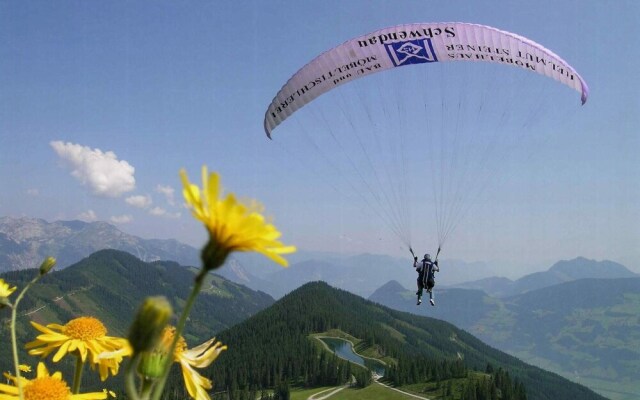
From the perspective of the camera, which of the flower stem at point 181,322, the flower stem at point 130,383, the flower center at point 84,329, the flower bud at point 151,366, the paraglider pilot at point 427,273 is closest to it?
the flower stem at point 130,383

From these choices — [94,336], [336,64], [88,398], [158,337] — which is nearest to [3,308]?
[88,398]

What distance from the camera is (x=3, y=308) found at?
118 inches

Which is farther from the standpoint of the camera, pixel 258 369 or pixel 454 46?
pixel 258 369

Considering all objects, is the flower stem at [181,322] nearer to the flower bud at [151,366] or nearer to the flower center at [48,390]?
the flower bud at [151,366]

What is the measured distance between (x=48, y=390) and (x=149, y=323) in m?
2.15

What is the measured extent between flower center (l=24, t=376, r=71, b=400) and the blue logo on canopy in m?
21.0

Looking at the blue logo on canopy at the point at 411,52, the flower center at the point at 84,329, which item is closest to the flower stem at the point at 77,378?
the flower center at the point at 84,329

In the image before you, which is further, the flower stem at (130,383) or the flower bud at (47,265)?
the flower bud at (47,265)

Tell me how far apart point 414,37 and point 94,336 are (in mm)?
20765

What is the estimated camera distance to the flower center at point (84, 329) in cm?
407

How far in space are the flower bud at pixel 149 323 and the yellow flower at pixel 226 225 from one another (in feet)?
0.74

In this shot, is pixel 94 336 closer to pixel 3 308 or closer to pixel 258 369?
pixel 3 308

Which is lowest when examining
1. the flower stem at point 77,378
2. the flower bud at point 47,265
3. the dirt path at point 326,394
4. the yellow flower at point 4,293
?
the dirt path at point 326,394

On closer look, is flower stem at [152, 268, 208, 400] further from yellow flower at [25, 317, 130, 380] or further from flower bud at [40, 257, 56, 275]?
yellow flower at [25, 317, 130, 380]
